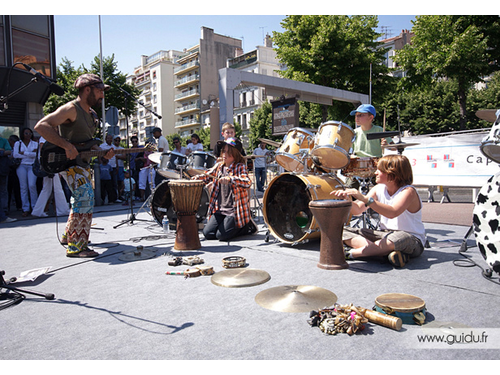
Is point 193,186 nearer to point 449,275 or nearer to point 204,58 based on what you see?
point 449,275

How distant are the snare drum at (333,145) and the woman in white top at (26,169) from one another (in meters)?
7.90

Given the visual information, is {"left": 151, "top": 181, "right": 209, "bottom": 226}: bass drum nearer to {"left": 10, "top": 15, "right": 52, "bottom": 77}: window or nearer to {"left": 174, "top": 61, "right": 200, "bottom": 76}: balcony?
{"left": 10, "top": 15, "right": 52, "bottom": 77}: window

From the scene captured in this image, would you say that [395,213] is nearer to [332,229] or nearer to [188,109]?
[332,229]

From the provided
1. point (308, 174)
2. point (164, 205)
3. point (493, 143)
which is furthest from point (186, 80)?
point (493, 143)

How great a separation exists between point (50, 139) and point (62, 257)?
1590mm

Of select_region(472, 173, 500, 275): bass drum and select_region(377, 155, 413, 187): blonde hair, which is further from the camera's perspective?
select_region(377, 155, 413, 187): blonde hair

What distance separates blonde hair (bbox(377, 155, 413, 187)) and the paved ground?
0.93 metres

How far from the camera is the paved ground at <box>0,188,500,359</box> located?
6.87 feet

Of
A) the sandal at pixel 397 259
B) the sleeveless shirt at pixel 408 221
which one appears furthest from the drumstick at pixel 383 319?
the sleeveless shirt at pixel 408 221

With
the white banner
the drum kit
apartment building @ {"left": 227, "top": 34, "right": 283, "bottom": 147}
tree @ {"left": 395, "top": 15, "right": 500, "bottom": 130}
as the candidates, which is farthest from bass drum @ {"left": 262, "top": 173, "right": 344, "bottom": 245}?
apartment building @ {"left": 227, "top": 34, "right": 283, "bottom": 147}

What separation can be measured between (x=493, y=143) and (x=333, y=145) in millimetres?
1878

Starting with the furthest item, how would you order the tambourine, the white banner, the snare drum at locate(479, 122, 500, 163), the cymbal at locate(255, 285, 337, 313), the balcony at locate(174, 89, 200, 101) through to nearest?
the balcony at locate(174, 89, 200, 101) < the white banner < the tambourine < the snare drum at locate(479, 122, 500, 163) < the cymbal at locate(255, 285, 337, 313)

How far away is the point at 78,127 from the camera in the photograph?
439 cm
